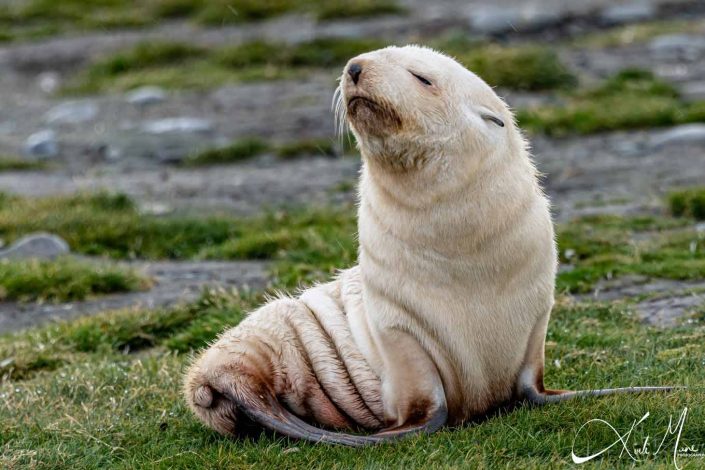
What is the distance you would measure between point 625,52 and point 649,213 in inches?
317

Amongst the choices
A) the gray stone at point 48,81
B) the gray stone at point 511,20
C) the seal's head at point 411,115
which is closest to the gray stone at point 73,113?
the gray stone at point 48,81

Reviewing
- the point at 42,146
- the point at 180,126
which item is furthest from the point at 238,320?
the point at 42,146

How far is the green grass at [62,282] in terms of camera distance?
9047 millimetres

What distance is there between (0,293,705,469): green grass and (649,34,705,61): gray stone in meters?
10.7

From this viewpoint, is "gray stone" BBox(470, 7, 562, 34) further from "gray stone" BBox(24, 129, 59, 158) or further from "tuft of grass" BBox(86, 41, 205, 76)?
"gray stone" BBox(24, 129, 59, 158)

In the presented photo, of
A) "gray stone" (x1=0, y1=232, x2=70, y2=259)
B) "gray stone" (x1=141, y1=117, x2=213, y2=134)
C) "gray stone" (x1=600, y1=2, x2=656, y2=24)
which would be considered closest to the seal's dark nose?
"gray stone" (x1=0, y1=232, x2=70, y2=259)

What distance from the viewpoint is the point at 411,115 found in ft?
16.5

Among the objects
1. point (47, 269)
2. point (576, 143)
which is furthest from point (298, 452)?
point (576, 143)

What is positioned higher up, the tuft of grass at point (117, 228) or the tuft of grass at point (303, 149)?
the tuft of grass at point (117, 228)

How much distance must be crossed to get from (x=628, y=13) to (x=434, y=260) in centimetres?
1611
